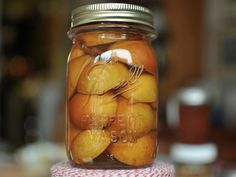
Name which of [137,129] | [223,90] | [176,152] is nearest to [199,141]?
[176,152]

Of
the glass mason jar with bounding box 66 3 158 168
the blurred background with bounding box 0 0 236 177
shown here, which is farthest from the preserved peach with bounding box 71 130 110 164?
the blurred background with bounding box 0 0 236 177

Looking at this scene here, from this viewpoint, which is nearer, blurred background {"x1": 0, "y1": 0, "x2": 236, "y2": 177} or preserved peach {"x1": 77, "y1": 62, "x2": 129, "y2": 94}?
preserved peach {"x1": 77, "y1": 62, "x2": 129, "y2": 94}

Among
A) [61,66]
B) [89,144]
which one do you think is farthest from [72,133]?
[61,66]

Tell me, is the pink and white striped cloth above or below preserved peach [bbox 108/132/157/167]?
below

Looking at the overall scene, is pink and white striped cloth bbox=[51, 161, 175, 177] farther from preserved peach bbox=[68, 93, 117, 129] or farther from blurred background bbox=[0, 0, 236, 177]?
blurred background bbox=[0, 0, 236, 177]

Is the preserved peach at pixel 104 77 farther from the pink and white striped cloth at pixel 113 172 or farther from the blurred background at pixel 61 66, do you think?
the blurred background at pixel 61 66

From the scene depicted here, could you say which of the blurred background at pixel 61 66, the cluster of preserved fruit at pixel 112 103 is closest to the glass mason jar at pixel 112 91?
the cluster of preserved fruit at pixel 112 103
